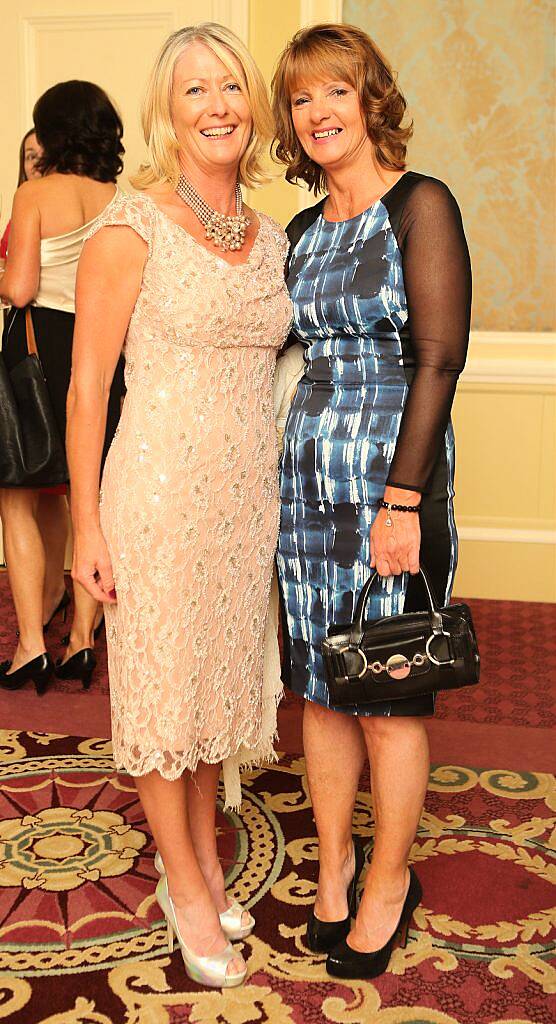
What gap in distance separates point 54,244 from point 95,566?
6.01 feet

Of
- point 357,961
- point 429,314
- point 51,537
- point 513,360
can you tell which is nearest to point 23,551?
point 51,537

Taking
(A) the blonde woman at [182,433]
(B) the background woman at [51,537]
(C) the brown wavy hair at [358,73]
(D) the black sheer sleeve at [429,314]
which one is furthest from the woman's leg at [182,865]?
(B) the background woman at [51,537]

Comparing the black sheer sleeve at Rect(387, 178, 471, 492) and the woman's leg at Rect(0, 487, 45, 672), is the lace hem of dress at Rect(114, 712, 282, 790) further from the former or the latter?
the woman's leg at Rect(0, 487, 45, 672)

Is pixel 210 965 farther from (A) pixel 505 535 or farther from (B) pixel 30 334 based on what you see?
(A) pixel 505 535

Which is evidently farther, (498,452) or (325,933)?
(498,452)

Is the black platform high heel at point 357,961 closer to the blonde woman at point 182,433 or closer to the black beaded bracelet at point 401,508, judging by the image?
the blonde woman at point 182,433

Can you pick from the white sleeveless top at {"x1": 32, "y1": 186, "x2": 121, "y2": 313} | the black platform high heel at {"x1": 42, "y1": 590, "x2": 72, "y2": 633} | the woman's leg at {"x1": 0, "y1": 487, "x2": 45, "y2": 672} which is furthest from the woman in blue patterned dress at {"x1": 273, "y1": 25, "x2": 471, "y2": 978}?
the black platform high heel at {"x1": 42, "y1": 590, "x2": 72, "y2": 633}

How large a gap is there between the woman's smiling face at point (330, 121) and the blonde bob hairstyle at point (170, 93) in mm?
76

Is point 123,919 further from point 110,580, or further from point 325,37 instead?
point 325,37

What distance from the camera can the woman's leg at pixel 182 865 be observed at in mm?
2062

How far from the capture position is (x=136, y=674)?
2.01 metres

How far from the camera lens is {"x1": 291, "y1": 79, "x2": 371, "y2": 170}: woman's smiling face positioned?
2.01 m

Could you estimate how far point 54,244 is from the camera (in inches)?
138

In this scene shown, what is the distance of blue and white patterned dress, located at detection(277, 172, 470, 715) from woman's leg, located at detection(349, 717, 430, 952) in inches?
2.7
